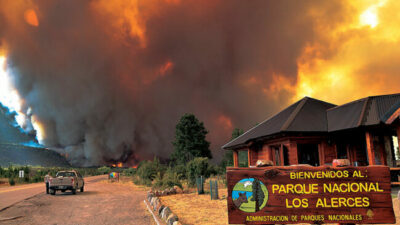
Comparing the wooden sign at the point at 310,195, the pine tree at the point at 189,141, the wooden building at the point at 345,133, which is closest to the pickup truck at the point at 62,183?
the wooden building at the point at 345,133

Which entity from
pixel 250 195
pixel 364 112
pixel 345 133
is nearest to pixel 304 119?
pixel 345 133

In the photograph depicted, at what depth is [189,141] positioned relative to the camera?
61.8 metres

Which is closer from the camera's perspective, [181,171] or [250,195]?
[250,195]

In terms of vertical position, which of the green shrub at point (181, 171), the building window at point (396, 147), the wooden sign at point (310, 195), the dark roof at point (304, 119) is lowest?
the green shrub at point (181, 171)

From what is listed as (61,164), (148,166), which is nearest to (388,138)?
(148,166)

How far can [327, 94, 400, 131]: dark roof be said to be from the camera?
13.3 m

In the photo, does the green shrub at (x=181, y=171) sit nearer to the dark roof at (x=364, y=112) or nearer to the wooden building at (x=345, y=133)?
the wooden building at (x=345, y=133)

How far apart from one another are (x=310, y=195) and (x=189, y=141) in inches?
2269

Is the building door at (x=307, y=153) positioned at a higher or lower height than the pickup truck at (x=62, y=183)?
higher

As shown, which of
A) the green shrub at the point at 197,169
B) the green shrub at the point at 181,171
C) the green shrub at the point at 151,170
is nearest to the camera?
the green shrub at the point at 197,169

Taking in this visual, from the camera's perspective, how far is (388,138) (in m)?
15.4

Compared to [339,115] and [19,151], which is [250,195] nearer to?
[339,115]

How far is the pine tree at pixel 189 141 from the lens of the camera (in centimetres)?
6154

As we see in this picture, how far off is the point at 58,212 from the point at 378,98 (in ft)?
58.2
